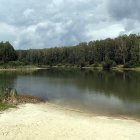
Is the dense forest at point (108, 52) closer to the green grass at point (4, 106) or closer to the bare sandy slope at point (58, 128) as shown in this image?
the green grass at point (4, 106)

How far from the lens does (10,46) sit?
18675 centimetres

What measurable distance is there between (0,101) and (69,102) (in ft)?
32.3

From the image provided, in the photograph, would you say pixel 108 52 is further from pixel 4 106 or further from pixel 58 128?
pixel 58 128

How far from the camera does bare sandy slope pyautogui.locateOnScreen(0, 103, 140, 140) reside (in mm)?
18500

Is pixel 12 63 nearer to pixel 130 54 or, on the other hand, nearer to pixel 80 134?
pixel 130 54

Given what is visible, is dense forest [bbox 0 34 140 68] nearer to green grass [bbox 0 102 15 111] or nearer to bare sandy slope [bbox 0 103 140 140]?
green grass [bbox 0 102 15 111]

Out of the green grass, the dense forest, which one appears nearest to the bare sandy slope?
the green grass

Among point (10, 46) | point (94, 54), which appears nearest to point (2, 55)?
point (10, 46)

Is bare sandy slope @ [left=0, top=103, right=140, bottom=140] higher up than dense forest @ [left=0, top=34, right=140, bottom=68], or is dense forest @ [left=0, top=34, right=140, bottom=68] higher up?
dense forest @ [left=0, top=34, right=140, bottom=68]

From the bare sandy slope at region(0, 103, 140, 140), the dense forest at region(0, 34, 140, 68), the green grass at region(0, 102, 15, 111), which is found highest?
the dense forest at region(0, 34, 140, 68)

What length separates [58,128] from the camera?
20578 mm

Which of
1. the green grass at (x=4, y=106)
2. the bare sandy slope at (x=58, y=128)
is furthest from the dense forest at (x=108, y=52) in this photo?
the bare sandy slope at (x=58, y=128)

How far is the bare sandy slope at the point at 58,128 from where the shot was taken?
18.5 m

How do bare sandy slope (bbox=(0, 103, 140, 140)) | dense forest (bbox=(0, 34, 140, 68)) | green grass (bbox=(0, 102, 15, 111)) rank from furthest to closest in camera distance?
1. dense forest (bbox=(0, 34, 140, 68))
2. green grass (bbox=(0, 102, 15, 111))
3. bare sandy slope (bbox=(0, 103, 140, 140))
